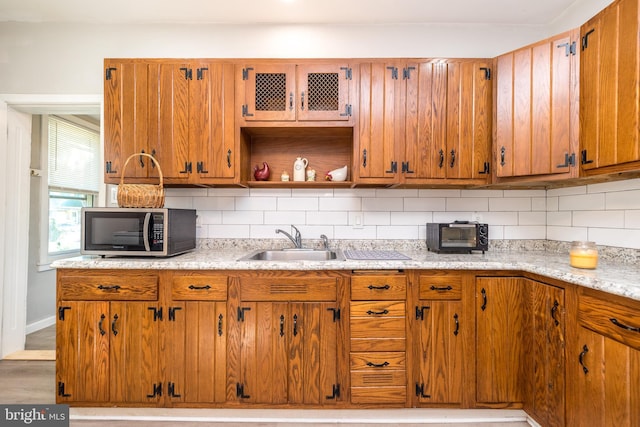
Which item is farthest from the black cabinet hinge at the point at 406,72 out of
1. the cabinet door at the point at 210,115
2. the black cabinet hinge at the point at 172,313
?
the black cabinet hinge at the point at 172,313

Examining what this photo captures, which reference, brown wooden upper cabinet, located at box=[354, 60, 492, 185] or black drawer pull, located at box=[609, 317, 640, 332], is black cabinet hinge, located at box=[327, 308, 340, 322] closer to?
brown wooden upper cabinet, located at box=[354, 60, 492, 185]

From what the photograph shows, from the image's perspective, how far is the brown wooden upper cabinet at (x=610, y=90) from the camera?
153 centimetres

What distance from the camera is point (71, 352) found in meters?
1.92

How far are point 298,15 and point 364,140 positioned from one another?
3.82ft

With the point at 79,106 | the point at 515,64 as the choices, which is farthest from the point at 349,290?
the point at 79,106

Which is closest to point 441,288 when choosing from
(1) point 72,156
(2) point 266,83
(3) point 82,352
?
(2) point 266,83

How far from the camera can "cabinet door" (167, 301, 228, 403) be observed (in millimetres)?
1911

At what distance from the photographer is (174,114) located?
2250 mm

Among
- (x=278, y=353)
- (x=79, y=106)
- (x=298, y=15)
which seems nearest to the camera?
(x=278, y=353)

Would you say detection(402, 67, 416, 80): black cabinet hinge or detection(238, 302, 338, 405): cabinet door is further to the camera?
detection(402, 67, 416, 80): black cabinet hinge

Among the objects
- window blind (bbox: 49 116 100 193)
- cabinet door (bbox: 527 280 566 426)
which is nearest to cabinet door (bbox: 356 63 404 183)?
cabinet door (bbox: 527 280 566 426)

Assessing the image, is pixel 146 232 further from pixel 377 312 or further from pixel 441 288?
pixel 441 288

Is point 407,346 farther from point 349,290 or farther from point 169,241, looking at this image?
point 169,241

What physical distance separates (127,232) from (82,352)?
761 millimetres
